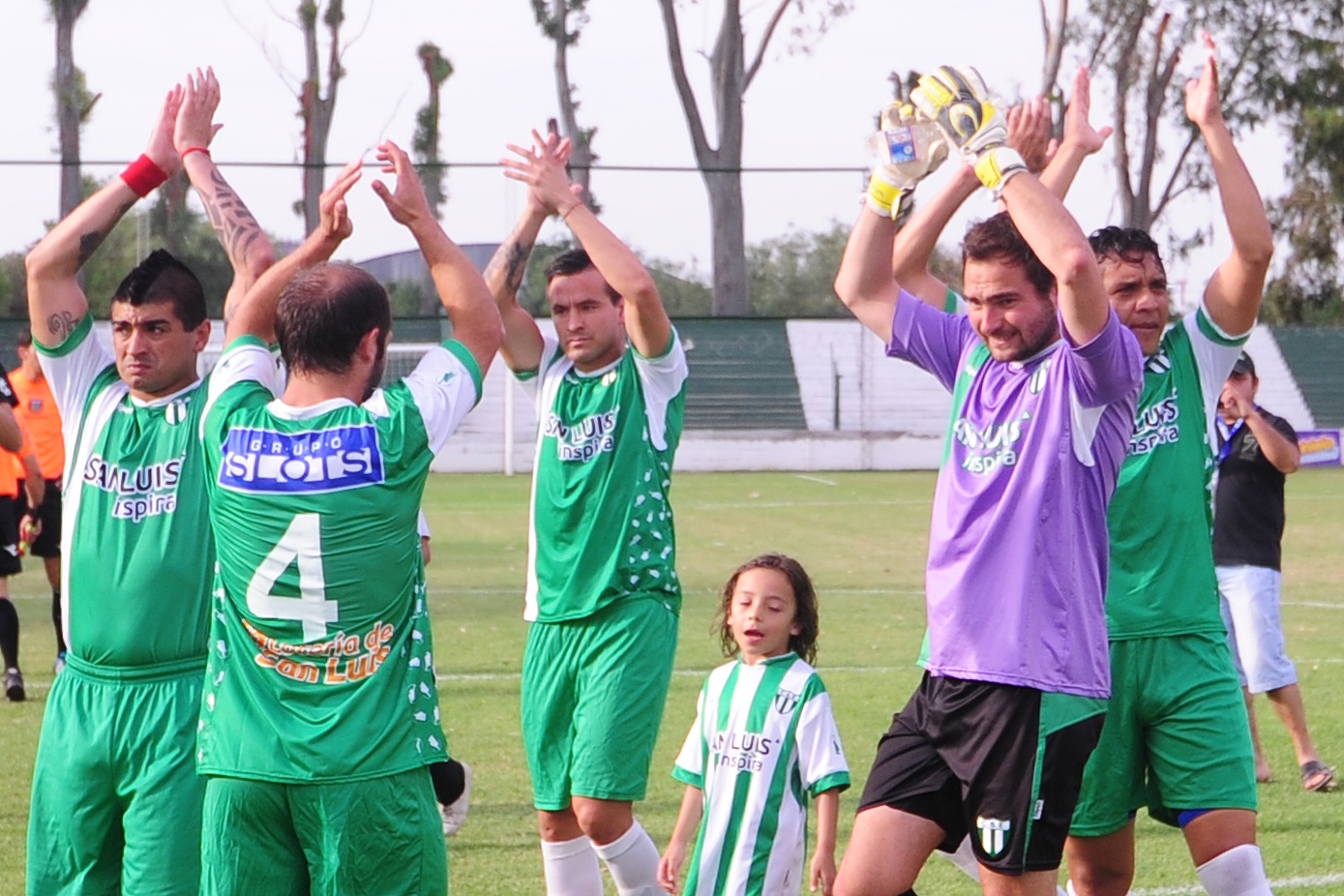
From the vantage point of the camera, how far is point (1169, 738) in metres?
4.68

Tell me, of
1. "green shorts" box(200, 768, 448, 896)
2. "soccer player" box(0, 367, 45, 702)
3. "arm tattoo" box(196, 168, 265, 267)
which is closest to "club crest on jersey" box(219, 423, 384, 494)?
"green shorts" box(200, 768, 448, 896)

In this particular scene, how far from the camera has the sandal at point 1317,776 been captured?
7590mm

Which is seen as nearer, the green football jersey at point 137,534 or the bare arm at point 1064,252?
the bare arm at point 1064,252

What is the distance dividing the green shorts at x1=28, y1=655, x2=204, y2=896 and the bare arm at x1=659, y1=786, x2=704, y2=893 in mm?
1419

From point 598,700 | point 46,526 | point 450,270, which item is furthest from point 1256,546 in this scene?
point 46,526

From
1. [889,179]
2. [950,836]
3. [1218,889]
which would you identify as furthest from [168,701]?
[1218,889]

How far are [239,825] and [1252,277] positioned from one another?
9.80 ft

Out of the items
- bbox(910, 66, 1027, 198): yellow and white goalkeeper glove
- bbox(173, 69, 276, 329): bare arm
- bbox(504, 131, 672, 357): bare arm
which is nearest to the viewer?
bbox(910, 66, 1027, 198): yellow and white goalkeeper glove

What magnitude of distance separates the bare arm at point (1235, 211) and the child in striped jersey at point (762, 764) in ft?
5.18

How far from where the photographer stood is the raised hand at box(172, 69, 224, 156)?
14.4 feet

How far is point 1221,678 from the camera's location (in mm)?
4711

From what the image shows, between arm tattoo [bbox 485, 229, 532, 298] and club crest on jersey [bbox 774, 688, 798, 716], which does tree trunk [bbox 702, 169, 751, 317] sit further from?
club crest on jersey [bbox 774, 688, 798, 716]

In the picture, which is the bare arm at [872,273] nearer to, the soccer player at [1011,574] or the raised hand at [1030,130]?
the soccer player at [1011,574]

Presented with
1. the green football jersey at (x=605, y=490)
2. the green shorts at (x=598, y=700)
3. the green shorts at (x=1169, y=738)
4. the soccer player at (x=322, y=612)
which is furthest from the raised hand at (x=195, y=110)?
the green shorts at (x=1169, y=738)
